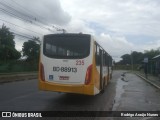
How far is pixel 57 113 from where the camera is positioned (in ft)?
34.3

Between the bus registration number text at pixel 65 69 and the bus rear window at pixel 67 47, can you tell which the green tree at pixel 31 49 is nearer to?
the bus rear window at pixel 67 47

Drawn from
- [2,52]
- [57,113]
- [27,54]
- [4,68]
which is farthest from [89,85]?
[27,54]

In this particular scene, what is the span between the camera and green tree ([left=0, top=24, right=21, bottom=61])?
7899 centimetres

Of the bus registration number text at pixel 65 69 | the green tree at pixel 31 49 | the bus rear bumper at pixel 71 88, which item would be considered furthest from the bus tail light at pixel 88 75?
the green tree at pixel 31 49

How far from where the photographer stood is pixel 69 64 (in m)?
12.8

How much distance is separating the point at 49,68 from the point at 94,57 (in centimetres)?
200

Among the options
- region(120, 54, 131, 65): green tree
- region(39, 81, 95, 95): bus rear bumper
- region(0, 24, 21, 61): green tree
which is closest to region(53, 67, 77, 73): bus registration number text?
region(39, 81, 95, 95): bus rear bumper

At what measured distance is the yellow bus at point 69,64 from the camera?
12.6 metres

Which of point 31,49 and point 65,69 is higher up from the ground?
point 31,49

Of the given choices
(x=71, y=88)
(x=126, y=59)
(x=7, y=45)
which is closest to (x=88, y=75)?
(x=71, y=88)

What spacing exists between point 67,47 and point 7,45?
71612mm

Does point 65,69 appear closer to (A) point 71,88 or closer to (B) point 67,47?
(A) point 71,88

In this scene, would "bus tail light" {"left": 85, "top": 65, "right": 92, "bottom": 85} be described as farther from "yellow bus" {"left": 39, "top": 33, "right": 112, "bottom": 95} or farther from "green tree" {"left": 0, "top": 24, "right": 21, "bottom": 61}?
"green tree" {"left": 0, "top": 24, "right": 21, "bottom": 61}

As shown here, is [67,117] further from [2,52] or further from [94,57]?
[2,52]
